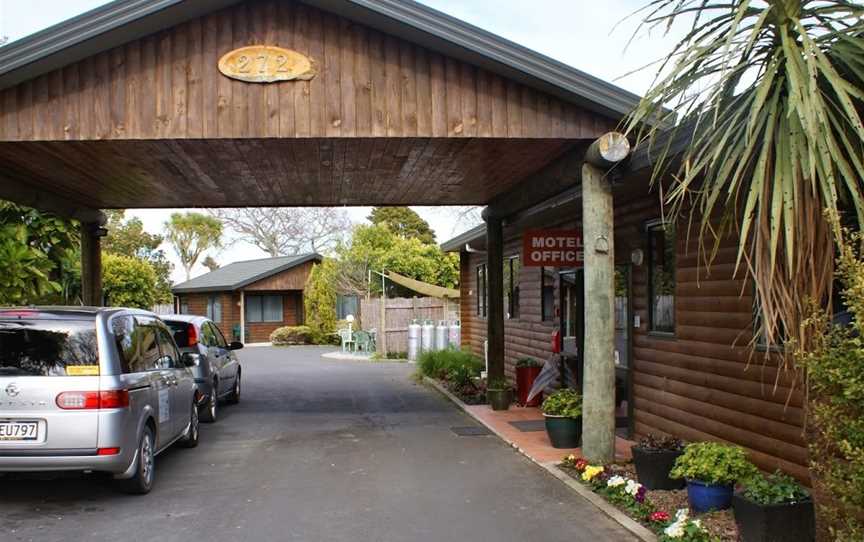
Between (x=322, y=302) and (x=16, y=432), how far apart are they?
30792mm

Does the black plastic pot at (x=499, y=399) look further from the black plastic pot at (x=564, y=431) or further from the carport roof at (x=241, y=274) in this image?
the carport roof at (x=241, y=274)

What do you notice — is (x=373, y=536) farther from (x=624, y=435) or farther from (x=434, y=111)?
(x=624, y=435)

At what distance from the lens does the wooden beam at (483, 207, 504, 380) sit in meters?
12.9

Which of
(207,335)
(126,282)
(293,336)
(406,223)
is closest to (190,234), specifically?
(406,223)

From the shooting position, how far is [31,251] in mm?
11391

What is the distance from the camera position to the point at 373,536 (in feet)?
19.5

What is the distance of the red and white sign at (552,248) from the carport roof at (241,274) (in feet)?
103

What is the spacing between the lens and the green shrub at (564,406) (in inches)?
356

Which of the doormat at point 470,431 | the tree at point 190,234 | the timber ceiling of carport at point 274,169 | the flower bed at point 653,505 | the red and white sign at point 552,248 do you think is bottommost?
the doormat at point 470,431

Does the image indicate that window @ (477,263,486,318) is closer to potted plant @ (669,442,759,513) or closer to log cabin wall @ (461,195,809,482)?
log cabin wall @ (461,195,809,482)

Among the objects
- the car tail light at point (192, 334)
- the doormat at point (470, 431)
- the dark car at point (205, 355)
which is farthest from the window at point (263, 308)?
the doormat at point (470, 431)

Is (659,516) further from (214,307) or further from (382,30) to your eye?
(214,307)

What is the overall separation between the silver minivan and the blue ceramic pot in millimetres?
4647

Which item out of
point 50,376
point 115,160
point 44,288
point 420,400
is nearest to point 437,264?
point 420,400
